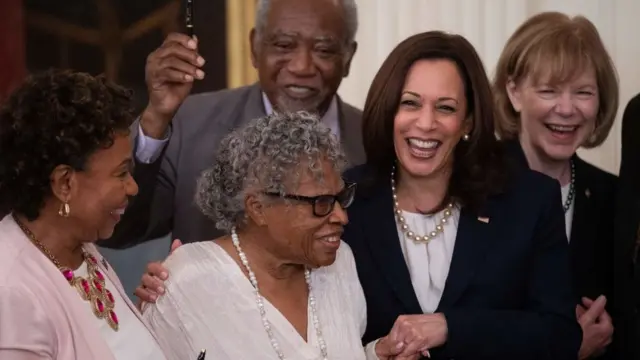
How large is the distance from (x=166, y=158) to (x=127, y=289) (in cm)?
63

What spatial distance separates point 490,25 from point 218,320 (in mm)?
1847

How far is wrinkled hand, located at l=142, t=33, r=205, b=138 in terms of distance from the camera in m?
2.89

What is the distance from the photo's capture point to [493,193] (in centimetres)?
275

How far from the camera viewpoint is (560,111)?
10.2ft

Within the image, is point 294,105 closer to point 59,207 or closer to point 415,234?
point 415,234

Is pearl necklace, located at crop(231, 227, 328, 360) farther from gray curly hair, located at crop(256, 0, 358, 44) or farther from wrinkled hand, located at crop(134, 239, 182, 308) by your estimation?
gray curly hair, located at crop(256, 0, 358, 44)

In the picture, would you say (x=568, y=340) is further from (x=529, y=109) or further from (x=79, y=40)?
(x=79, y=40)

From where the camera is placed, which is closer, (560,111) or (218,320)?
(218,320)

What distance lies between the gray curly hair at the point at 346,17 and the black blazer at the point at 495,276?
1.97 ft

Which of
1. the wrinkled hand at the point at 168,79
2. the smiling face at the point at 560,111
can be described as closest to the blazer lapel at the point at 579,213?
the smiling face at the point at 560,111

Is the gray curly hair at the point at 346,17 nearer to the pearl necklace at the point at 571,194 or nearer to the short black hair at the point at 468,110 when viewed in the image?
the short black hair at the point at 468,110

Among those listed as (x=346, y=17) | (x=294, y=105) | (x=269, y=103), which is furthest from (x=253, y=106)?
(x=346, y=17)

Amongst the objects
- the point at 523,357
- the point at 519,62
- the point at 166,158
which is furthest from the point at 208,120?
the point at 523,357

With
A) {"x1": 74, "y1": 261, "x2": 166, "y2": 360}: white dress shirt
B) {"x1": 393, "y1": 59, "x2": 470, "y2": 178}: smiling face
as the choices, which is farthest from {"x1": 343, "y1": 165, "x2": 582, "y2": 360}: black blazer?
{"x1": 74, "y1": 261, "x2": 166, "y2": 360}: white dress shirt
